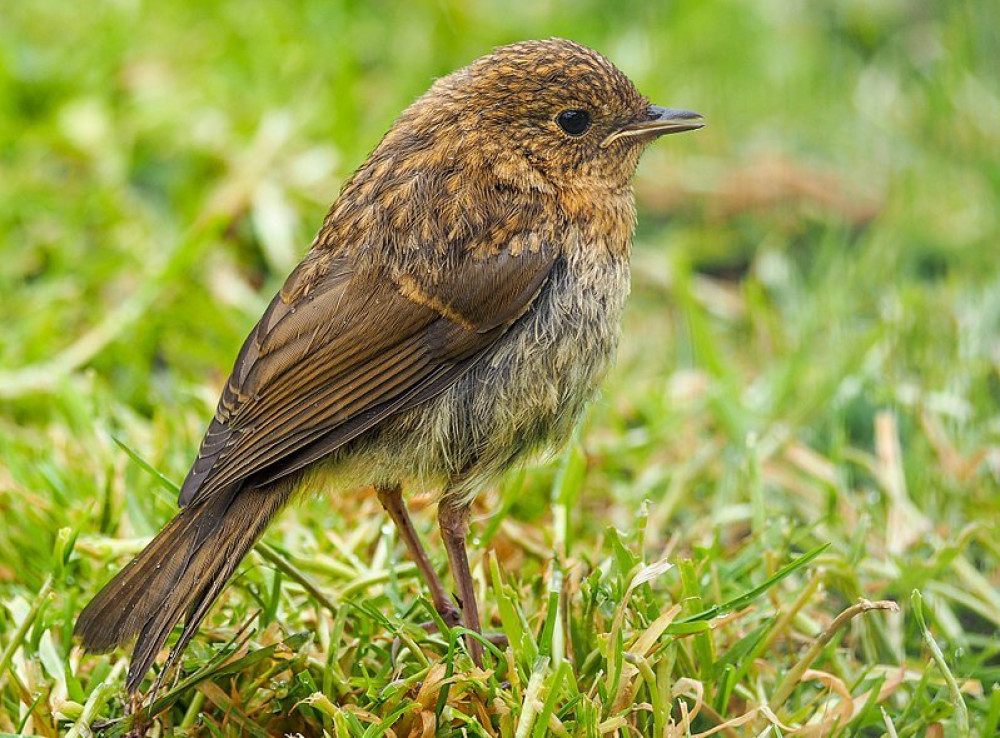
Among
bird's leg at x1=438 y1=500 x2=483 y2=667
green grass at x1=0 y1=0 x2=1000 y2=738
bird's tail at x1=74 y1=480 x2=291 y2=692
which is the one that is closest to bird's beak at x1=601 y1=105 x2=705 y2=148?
green grass at x1=0 y1=0 x2=1000 y2=738

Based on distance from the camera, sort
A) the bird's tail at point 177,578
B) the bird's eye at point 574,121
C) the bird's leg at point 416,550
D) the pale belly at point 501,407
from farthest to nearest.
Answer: the bird's eye at point 574,121, the bird's leg at point 416,550, the pale belly at point 501,407, the bird's tail at point 177,578

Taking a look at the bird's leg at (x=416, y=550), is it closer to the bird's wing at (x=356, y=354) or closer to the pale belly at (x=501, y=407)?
the pale belly at (x=501, y=407)

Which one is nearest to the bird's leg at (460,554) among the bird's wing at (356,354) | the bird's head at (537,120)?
the bird's wing at (356,354)

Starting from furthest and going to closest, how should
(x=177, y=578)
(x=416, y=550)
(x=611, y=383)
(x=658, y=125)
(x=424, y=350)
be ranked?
(x=611, y=383), (x=658, y=125), (x=416, y=550), (x=424, y=350), (x=177, y=578)

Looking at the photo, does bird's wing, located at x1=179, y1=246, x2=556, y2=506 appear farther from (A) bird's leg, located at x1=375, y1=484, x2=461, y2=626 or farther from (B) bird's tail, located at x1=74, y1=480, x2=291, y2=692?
(A) bird's leg, located at x1=375, y1=484, x2=461, y2=626

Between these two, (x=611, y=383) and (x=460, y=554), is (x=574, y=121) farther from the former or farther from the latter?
(x=460, y=554)

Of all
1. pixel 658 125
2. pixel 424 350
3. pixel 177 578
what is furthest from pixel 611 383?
pixel 177 578

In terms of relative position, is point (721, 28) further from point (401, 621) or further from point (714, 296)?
point (401, 621)
